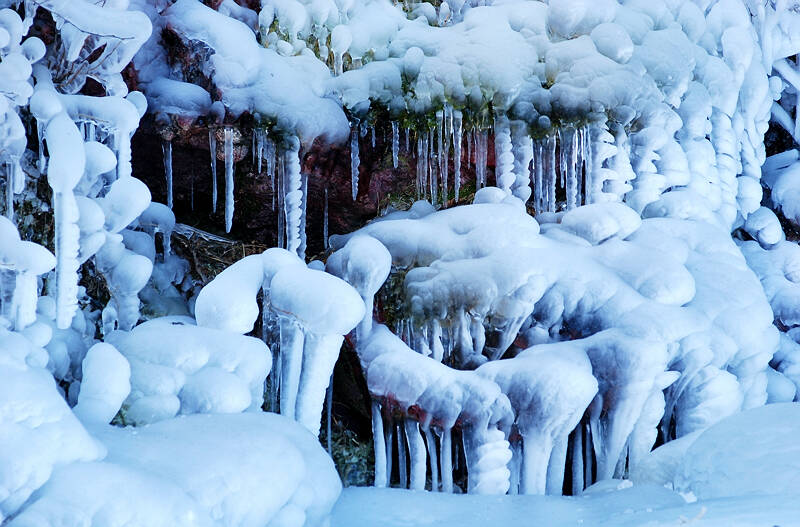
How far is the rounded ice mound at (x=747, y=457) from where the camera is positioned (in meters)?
3.76

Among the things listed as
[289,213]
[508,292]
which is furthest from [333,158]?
[508,292]

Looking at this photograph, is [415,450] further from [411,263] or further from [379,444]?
[411,263]

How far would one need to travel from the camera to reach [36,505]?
110 inches

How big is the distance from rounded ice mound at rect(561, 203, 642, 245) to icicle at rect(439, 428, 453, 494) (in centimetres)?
172

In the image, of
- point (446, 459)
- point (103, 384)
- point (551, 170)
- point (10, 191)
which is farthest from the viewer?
point (551, 170)

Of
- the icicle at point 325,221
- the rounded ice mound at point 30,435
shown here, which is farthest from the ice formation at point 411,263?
the icicle at point 325,221

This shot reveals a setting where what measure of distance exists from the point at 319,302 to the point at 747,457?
2.23m

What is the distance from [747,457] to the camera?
396cm

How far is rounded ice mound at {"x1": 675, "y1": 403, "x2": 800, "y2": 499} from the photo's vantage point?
376 cm

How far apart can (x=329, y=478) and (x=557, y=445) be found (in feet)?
4.96

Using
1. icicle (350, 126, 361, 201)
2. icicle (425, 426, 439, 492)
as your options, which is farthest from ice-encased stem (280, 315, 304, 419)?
icicle (350, 126, 361, 201)

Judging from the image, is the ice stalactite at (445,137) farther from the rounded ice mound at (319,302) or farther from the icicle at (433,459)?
the icicle at (433,459)

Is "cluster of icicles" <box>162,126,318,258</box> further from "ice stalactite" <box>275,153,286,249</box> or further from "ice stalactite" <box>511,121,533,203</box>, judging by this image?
"ice stalactite" <box>511,121,533,203</box>

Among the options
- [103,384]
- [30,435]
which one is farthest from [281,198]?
[30,435]
